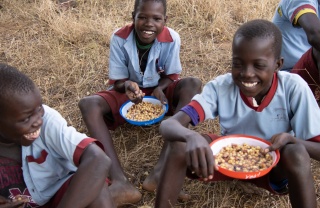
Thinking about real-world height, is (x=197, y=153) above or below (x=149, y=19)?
below

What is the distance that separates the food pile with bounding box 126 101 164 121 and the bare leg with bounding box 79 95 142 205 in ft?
0.49

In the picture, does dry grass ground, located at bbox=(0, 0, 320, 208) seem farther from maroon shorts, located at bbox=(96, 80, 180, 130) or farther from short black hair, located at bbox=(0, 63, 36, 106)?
short black hair, located at bbox=(0, 63, 36, 106)

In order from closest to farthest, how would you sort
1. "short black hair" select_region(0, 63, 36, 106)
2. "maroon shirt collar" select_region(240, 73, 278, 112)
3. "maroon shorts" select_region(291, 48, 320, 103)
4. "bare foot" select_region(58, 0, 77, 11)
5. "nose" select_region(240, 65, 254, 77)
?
"short black hair" select_region(0, 63, 36, 106) → "nose" select_region(240, 65, 254, 77) → "maroon shirt collar" select_region(240, 73, 278, 112) → "maroon shorts" select_region(291, 48, 320, 103) → "bare foot" select_region(58, 0, 77, 11)

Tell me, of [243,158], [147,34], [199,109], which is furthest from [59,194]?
[147,34]

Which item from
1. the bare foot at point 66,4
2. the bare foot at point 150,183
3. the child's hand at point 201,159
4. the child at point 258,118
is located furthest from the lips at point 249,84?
the bare foot at point 66,4

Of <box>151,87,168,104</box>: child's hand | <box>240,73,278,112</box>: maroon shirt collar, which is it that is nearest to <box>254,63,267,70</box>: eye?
<box>240,73,278,112</box>: maroon shirt collar

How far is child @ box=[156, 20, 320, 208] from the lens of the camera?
175 centimetres

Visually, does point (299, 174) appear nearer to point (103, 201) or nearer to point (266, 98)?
point (266, 98)

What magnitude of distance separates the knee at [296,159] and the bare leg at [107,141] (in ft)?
2.77

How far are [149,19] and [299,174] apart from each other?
1.35 metres

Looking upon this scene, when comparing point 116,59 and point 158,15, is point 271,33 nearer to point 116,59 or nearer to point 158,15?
point 158,15

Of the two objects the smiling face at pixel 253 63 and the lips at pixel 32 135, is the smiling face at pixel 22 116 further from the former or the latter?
the smiling face at pixel 253 63

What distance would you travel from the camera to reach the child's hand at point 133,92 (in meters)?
2.53

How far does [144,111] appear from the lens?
268 centimetres
